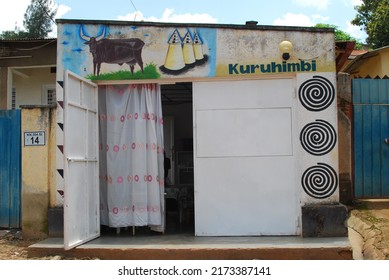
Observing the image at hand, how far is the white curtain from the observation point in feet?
24.4

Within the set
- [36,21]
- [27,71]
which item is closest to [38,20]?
[36,21]

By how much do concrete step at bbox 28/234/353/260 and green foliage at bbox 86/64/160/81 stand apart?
2729 millimetres

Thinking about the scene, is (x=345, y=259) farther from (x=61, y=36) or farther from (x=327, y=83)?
(x=61, y=36)

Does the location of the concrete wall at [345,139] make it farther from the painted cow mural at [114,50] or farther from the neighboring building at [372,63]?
the neighboring building at [372,63]

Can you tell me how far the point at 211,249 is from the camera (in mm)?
6297

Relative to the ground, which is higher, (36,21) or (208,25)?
(36,21)

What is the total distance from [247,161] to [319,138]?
1229 mm

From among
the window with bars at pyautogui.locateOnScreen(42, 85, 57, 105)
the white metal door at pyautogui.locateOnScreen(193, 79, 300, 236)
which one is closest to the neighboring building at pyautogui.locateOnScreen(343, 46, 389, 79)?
the white metal door at pyautogui.locateOnScreen(193, 79, 300, 236)

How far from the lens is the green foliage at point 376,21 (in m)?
22.8

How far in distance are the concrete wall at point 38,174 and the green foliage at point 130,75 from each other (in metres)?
1.04

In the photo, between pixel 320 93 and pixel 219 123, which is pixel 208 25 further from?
pixel 320 93

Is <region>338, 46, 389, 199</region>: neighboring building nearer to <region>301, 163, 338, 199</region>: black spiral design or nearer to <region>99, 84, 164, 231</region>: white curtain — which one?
<region>301, 163, 338, 199</region>: black spiral design

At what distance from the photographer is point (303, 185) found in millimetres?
7008

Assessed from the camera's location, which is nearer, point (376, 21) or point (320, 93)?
point (320, 93)
